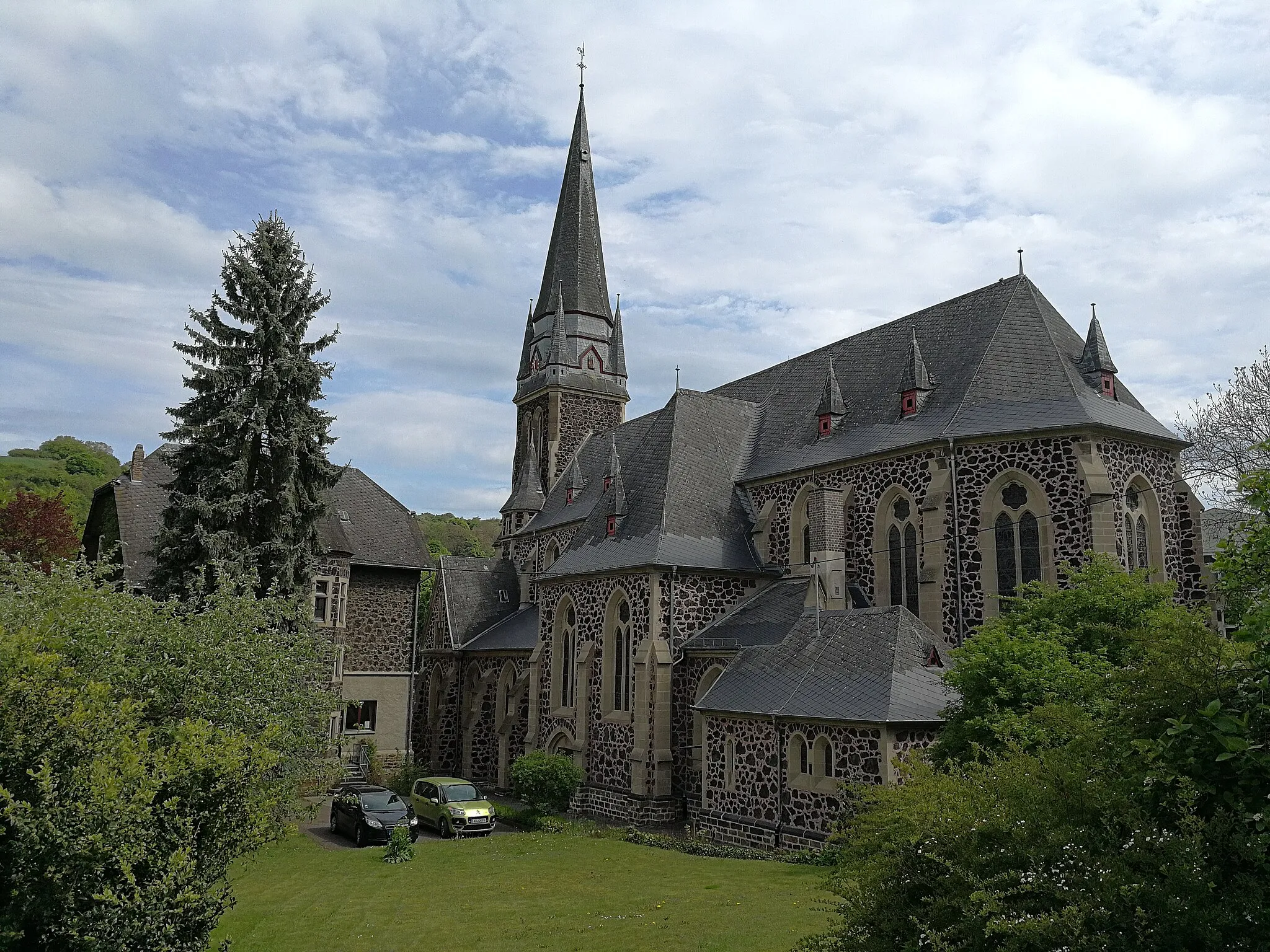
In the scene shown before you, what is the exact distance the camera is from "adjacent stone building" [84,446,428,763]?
3203 centimetres

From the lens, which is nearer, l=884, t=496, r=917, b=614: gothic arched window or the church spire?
l=884, t=496, r=917, b=614: gothic arched window

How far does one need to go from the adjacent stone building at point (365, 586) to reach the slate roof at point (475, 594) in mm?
1927

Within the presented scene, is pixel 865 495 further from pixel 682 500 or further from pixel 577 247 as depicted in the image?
pixel 577 247

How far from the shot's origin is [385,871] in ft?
59.8

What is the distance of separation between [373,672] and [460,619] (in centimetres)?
420

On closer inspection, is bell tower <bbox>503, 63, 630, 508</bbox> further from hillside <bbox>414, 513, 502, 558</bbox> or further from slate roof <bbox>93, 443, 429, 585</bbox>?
hillside <bbox>414, 513, 502, 558</bbox>

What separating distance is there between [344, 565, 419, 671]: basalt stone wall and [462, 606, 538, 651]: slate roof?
256cm

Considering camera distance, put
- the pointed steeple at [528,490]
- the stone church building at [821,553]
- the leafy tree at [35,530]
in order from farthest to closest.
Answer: the pointed steeple at [528,490] → the leafy tree at [35,530] → the stone church building at [821,553]

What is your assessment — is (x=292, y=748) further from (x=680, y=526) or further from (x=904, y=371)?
(x=904, y=371)

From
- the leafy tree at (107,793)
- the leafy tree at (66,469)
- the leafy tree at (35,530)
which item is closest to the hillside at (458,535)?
the leafy tree at (66,469)

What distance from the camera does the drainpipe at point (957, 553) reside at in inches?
882

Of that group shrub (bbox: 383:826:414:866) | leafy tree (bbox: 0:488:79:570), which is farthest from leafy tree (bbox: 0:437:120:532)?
shrub (bbox: 383:826:414:866)

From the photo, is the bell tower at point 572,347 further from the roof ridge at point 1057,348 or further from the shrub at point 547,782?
the roof ridge at point 1057,348

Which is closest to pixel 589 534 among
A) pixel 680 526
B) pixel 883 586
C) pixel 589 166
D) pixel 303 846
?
pixel 680 526
